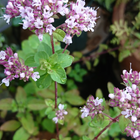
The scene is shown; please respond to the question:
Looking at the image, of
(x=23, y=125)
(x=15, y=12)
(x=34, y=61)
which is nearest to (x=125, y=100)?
(x=34, y=61)

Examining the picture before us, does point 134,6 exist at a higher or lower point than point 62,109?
higher

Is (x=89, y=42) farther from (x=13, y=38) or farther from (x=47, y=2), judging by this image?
(x=47, y=2)

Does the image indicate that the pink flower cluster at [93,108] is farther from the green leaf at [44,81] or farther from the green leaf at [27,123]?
the green leaf at [27,123]

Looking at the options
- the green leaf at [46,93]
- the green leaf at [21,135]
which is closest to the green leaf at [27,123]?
the green leaf at [21,135]

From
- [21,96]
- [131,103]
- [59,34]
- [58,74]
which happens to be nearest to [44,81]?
[58,74]

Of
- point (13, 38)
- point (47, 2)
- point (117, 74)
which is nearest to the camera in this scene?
point (47, 2)

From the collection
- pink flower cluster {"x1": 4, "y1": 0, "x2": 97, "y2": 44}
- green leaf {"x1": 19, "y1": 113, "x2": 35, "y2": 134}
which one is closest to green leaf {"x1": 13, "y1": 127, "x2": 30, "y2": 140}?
green leaf {"x1": 19, "y1": 113, "x2": 35, "y2": 134}
